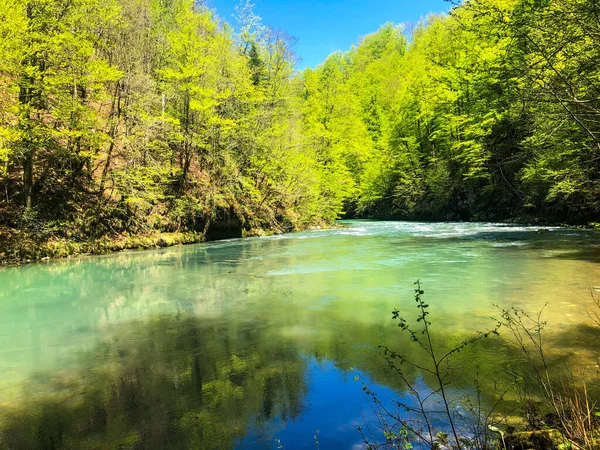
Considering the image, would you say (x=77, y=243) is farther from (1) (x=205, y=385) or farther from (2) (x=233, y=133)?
(1) (x=205, y=385)

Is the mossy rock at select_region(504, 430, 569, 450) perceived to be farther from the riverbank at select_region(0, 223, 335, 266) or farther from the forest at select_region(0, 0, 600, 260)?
the riverbank at select_region(0, 223, 335, 266)

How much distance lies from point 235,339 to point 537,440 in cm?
425

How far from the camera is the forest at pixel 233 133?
13297mm

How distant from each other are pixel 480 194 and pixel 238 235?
18.6 metres

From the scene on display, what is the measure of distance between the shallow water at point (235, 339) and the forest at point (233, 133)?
2814 millimetres

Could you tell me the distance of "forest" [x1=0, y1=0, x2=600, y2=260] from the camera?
13297mm

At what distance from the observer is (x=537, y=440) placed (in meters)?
2.56

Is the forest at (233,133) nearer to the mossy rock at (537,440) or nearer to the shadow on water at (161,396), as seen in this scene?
the mossy rock at (537,440)

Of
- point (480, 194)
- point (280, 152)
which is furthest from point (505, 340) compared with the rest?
point (480, 194)

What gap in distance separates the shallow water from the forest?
111 inches

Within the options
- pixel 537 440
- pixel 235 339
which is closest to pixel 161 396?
pixel 235 339

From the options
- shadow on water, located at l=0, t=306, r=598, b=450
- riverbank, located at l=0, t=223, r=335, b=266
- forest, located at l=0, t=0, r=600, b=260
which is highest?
forest, located at l=0, t=0, r=600, b=260

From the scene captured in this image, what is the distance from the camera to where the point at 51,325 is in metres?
7.01

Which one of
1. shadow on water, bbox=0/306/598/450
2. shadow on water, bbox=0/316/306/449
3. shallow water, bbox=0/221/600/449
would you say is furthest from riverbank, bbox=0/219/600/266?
shadow on water, bbox=0/316/306/449
